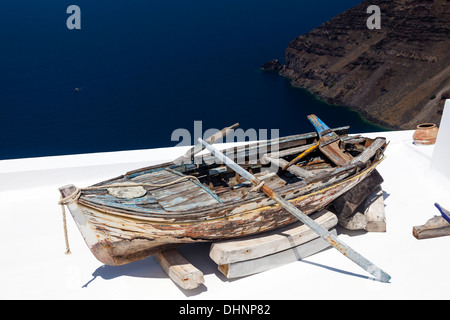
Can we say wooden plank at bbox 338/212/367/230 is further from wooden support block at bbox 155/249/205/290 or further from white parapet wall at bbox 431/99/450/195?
wooden support block at bbox 155/249/205/290

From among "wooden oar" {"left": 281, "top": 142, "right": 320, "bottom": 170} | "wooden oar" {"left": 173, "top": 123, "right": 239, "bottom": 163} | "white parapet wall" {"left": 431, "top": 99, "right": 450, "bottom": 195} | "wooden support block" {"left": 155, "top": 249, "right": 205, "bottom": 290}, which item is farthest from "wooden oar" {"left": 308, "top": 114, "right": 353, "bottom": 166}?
"wooden support block" {"left": 155, "top": 249, "right": 205, "bottom": 290}

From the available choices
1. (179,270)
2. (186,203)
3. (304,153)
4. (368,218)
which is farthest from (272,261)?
(304,153)

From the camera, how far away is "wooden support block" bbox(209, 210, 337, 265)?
15.6 ft

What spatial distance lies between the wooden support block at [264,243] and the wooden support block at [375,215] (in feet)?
2.08

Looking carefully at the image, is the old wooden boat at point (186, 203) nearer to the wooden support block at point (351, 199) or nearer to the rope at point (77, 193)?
the rope at point (77, 193)

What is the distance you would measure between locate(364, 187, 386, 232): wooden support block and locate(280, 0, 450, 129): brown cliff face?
2616 centimetres

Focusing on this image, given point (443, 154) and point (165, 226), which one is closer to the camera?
point (165, 226)

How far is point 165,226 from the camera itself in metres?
4.55

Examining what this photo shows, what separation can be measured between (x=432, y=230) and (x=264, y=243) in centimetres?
223

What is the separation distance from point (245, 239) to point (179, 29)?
62.9 metres

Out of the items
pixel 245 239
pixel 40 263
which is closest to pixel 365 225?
pixel 245 239

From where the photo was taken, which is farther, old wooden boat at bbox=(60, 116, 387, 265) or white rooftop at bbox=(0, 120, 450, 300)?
white rooftop at bbox=(0, 120, 450, 300)

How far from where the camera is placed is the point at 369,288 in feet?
15.6

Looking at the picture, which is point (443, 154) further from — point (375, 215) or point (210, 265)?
point (210, 265)
